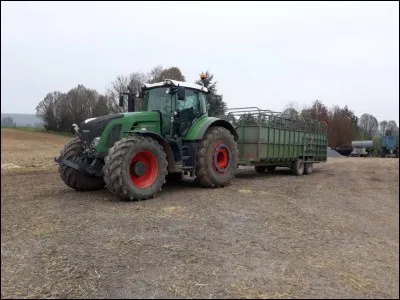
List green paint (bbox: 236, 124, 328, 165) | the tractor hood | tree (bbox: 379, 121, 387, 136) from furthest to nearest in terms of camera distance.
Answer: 1. tree (bbox: 379, 121, 387, 136)
2. green paint (bbox: 236, 124, 328, 165)
3. the tractor hood

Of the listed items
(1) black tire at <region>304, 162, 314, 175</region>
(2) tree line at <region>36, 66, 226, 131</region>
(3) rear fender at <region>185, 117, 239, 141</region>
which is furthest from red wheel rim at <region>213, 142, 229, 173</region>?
(2) tree line at <region>36, 66, 226, 131</region>

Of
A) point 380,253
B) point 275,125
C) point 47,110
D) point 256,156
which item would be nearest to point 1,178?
point 380,253

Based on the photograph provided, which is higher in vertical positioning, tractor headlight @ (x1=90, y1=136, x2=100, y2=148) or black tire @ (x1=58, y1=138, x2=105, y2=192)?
tractor headlight @ (x1=90, y1=136, x2=100, y2=148)

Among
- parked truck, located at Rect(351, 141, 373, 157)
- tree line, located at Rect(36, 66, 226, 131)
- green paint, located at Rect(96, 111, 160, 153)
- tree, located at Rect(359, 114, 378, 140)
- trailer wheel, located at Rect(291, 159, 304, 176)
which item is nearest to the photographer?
green paint, located at Rect(96, 111, 160, 153)

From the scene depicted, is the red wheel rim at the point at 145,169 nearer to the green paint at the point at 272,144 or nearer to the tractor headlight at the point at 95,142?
the tractor headlight at the point at 95,142

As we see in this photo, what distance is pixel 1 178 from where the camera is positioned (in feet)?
7.90

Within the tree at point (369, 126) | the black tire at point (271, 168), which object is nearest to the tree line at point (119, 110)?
the tree at point (369, 126)

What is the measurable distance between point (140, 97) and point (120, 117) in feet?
5.48

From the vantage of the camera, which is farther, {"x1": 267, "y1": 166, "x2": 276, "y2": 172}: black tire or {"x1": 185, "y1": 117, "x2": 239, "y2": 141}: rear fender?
{"x1": 267, "y1": 166, "x2": 276, "y2": 172}: black tire

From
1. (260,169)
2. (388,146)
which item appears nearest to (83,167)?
(260,169)

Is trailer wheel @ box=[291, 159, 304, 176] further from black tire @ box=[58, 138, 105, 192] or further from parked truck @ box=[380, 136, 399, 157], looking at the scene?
parked truck @ box=[380, 136, 399, 157]

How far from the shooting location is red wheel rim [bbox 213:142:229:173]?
390 inches

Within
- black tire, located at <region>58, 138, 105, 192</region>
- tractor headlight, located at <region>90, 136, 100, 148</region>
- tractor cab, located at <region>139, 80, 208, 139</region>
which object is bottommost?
black tire, located at <region>58, 138, 105, 192</region>

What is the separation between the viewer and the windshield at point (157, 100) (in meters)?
9.36
